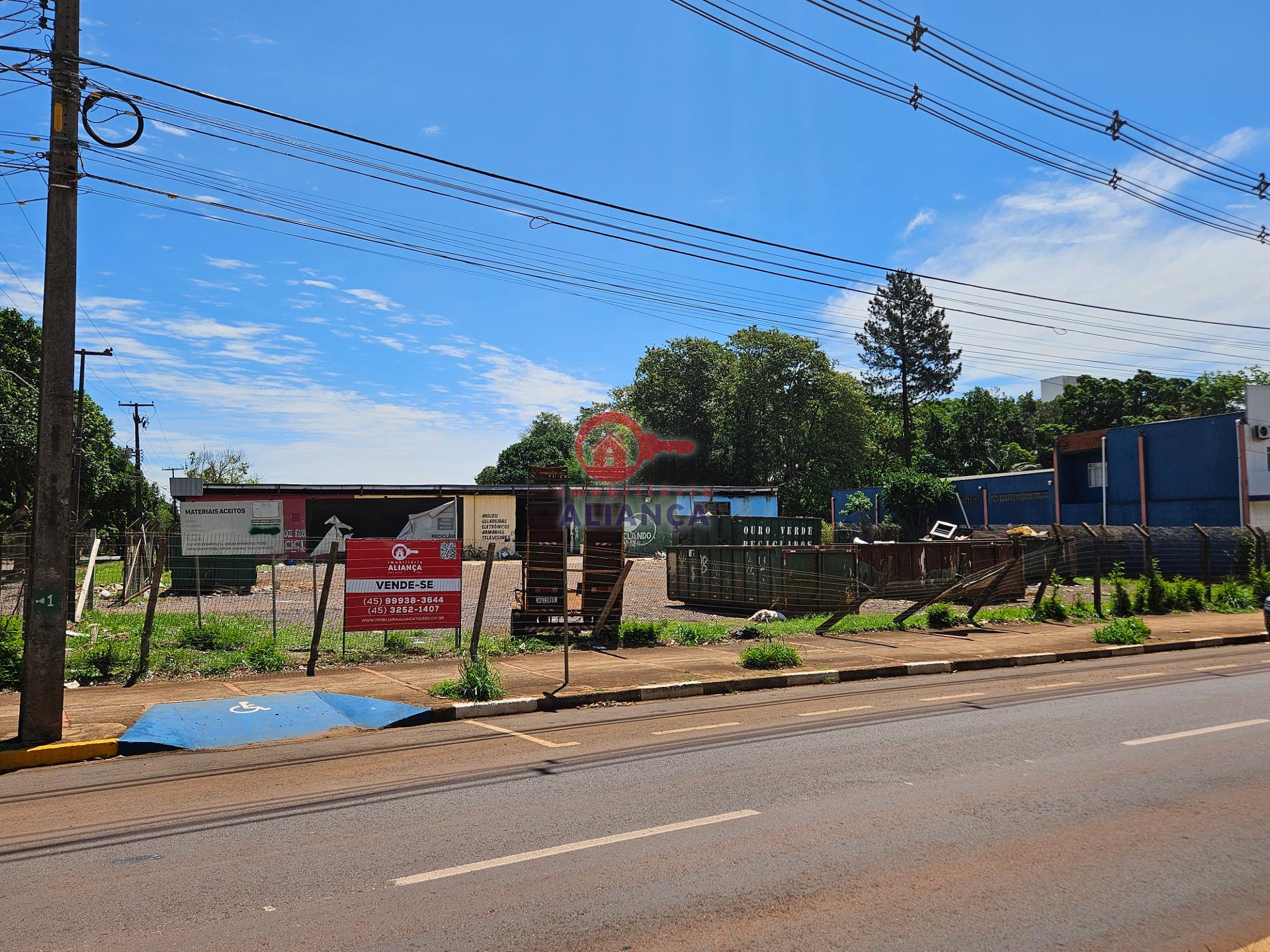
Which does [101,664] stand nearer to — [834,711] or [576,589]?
[576,589]

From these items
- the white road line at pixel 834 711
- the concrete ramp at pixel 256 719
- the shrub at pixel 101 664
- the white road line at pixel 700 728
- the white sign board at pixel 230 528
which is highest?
the white sign board at pixel 230 528

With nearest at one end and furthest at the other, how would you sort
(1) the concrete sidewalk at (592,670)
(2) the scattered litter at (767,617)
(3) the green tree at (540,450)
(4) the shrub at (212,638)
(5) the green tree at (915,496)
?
1. (1) the concrete sidewalk at (592,670)
2. (4) the shrub at (212,638)
3. (2) the scattered litter at (767,617)
4. (5) the green tree at (915,496)
5. (3) the green tree at (540,450)

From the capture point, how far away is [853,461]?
68.3 metres

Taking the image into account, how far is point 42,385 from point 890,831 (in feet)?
29.7

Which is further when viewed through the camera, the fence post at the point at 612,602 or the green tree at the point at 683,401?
the green tree at the point at 683,401

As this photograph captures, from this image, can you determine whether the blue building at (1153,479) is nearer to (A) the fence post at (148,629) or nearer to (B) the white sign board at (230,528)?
(B) the white sign board at (230,528)

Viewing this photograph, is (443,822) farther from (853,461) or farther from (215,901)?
(853,461)

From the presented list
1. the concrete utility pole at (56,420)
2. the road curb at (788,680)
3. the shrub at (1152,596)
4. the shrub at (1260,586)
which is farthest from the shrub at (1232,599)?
the concrete utility pole at (56,420)

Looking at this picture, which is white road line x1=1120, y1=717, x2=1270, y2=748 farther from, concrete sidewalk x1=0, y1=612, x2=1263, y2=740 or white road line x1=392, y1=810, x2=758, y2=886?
concrete sidewalk x1=0, y1=612, x2=1263, y2=740

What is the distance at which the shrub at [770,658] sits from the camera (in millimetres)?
13734

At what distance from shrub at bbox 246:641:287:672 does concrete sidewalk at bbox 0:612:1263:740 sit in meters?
0.31

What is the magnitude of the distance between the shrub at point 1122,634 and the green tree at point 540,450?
70882 millimetres

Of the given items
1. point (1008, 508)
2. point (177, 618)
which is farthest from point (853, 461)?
point (177, 618)
